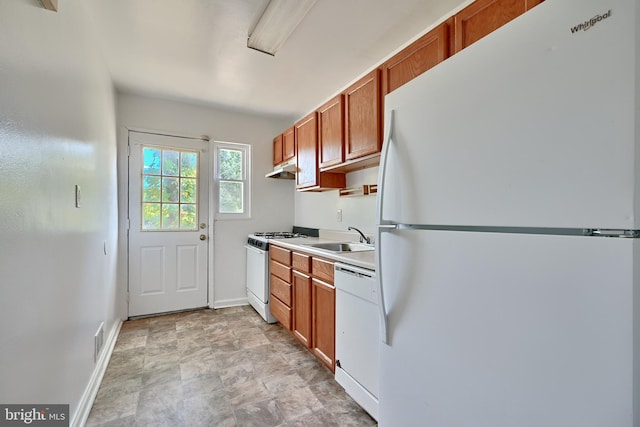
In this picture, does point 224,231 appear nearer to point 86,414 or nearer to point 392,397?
point 86,414

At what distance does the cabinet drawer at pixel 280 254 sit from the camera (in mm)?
2582

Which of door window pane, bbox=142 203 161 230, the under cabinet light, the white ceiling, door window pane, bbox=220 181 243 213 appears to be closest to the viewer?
the under cabinet light

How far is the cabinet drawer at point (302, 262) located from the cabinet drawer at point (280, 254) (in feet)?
0.38

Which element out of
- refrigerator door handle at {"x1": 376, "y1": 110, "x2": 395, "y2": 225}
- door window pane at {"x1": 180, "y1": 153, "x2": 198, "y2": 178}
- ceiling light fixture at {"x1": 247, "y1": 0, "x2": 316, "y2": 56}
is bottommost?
refrigerator door handle at {"x1": 376, "y1": 110, "x2": 395, "y2": 225}

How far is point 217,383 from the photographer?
6.38ft

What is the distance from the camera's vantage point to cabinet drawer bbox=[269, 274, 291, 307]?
8.38 ft

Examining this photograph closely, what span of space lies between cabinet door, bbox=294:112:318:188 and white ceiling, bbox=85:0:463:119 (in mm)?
388

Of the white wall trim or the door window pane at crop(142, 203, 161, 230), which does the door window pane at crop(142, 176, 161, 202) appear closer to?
the door window pane at crop(142, 203, 161, 230)

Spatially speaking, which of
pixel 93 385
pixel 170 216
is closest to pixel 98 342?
pixel 93 385

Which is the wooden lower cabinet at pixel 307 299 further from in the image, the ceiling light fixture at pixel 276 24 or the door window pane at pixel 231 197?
the ceiling light fixture at pixel 276 24

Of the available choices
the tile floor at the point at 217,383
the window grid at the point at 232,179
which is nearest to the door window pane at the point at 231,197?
the window grid at the point at 232,179

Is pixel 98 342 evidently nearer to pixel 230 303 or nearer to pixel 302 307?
pixel 302 307

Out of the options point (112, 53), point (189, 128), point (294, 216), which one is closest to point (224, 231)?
point (294, 216)

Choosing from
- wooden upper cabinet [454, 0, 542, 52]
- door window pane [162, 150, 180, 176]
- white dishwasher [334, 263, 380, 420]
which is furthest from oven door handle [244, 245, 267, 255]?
wooden upper cabinet [454, 0, 542, 52]
